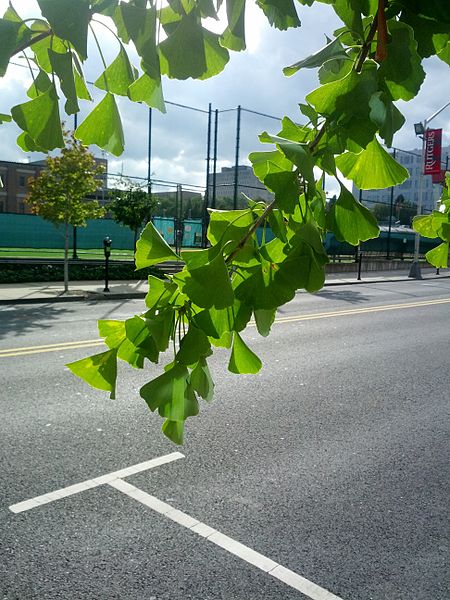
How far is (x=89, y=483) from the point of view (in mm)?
4176

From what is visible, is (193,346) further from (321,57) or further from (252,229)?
(321,57)

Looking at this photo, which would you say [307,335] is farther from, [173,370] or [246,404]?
[173,370]

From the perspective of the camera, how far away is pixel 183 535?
3543 mm

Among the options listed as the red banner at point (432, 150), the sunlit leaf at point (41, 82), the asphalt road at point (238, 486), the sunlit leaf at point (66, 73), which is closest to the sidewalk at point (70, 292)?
the asphalt road at point (238, 486)

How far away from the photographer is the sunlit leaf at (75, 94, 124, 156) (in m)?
1.06

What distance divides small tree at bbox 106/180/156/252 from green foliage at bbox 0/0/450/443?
20.1 metres

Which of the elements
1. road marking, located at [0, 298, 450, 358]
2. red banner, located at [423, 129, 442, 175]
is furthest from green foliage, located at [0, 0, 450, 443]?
red banner, located at [423, 129, 442, 175]

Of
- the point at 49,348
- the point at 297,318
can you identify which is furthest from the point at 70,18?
the point at 297,318

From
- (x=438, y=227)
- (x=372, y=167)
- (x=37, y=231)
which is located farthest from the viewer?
(x=37, y=231)

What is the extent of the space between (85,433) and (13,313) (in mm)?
8061

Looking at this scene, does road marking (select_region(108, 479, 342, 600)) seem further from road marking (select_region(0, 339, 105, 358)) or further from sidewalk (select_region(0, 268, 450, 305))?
sidewalk (select_region(0, 268, 450, 305))

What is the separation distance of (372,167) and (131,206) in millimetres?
20456

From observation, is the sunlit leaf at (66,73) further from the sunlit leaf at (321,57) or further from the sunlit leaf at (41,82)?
the sunlit leaf at (321,57)

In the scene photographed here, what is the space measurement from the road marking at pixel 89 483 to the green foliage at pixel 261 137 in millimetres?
3204
